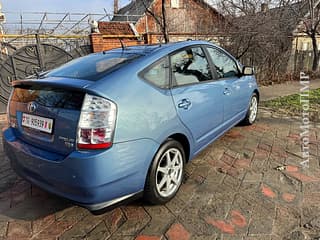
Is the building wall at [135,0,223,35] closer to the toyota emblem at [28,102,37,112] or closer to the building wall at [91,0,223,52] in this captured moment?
the building wall at [91,0,223,52]

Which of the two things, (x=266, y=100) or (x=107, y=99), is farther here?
(x=266, y=100)

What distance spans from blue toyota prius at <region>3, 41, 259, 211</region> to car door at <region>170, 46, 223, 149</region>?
0.01 m

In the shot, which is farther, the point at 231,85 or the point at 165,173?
the point at 231,85

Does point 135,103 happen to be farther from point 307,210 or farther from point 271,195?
point 307,210

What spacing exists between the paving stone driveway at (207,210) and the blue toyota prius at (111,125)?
0.25 meters

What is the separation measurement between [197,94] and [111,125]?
1173 millimetres

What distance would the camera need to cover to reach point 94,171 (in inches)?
68.1

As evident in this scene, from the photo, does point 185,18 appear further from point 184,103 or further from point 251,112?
point 184,103

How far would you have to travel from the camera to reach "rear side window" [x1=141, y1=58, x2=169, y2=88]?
215 cm

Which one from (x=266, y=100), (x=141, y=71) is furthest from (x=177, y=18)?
(x=141, y=71)

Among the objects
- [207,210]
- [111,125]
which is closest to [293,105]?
[207,210]

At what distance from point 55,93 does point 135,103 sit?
627 millimetres

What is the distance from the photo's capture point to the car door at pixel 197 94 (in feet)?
7.95

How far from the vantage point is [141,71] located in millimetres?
2107
